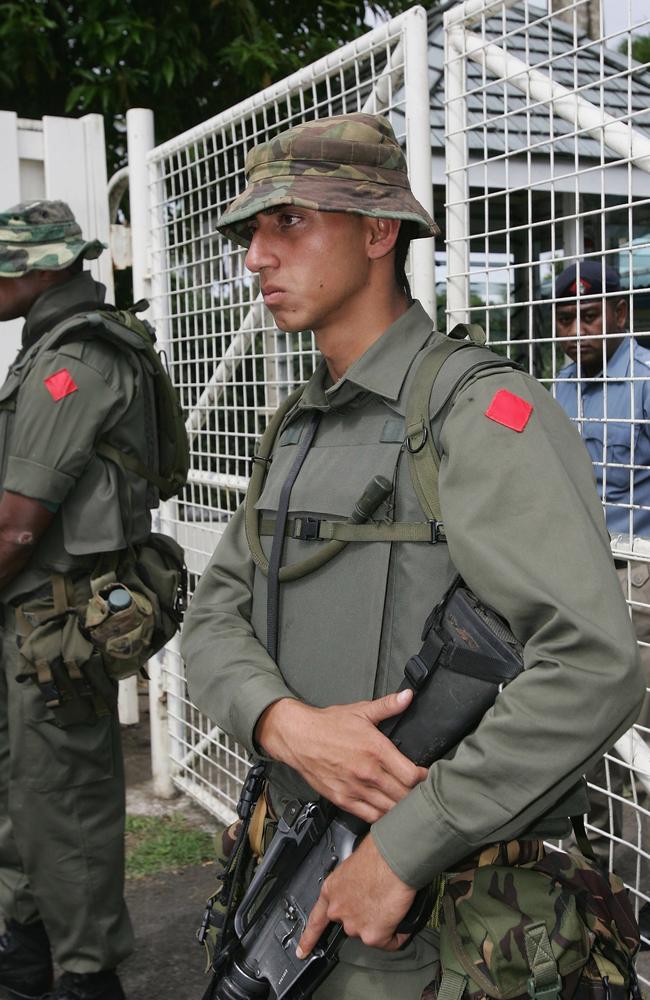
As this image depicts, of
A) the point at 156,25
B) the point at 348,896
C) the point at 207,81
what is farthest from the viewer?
the point at 207,81

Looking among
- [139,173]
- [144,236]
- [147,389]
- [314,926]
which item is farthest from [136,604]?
[139,173]

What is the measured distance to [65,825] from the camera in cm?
274

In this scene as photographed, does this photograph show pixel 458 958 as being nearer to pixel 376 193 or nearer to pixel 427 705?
pixel 427 705

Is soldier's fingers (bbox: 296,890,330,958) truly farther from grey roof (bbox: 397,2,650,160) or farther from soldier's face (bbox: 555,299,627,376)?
soldier's face (bbox: 555,299,627,376)

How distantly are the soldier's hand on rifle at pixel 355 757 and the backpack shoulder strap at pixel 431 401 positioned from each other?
0.93ft

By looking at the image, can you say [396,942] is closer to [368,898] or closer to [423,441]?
[368,898]

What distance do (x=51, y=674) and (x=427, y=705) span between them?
162 centimetres

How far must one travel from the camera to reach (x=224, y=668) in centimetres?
158

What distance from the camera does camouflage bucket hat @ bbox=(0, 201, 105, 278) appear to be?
2.93 m

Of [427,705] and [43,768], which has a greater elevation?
[427,705]

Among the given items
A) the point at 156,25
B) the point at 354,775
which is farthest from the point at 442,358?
the point at 156,25

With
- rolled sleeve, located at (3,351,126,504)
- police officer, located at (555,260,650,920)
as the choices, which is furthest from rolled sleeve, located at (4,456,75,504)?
police officer, located at (555,260,650,920)

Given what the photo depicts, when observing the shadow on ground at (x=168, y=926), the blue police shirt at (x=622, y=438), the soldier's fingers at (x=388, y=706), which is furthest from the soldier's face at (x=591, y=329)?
the shadow on ground at (x=168, y=926)

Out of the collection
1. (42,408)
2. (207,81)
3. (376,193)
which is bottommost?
(42,408)
